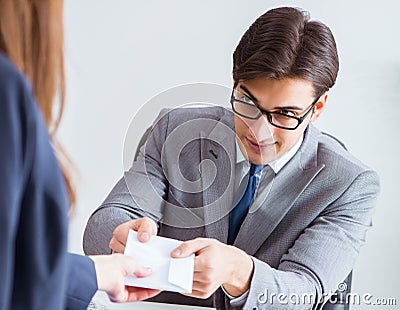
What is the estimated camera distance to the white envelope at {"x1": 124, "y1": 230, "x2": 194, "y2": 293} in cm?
112

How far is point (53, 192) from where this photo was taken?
602mm

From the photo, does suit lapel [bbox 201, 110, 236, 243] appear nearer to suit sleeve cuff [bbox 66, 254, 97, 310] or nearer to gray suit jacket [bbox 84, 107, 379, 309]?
gray suit jacket [bbox 84, 107, 379, 309]

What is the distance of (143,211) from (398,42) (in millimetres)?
1213

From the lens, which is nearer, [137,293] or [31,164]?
[31,164]

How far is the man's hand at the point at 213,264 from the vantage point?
49.2 inches

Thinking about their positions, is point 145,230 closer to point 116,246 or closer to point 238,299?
point 116,246

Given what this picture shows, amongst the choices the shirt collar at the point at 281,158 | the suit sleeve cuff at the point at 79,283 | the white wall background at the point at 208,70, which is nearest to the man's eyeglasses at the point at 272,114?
the shirt collar at the point at 281,158

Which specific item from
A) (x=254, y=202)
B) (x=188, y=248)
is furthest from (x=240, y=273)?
(x=254, y=202)

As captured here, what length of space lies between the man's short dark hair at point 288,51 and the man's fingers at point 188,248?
14.3 inches

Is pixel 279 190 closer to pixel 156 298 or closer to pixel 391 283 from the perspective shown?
pixel 156 298

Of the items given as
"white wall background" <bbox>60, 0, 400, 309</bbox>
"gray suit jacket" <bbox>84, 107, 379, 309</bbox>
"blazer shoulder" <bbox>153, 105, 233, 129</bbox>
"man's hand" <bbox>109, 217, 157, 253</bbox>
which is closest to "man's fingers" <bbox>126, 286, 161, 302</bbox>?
"man's hand" <bbox>109, 217, 157, 253</bbox>

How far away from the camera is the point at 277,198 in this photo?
158 centimetres

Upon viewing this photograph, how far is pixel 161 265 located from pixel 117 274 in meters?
0.18

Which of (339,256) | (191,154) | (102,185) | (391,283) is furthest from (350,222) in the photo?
(102,185)
